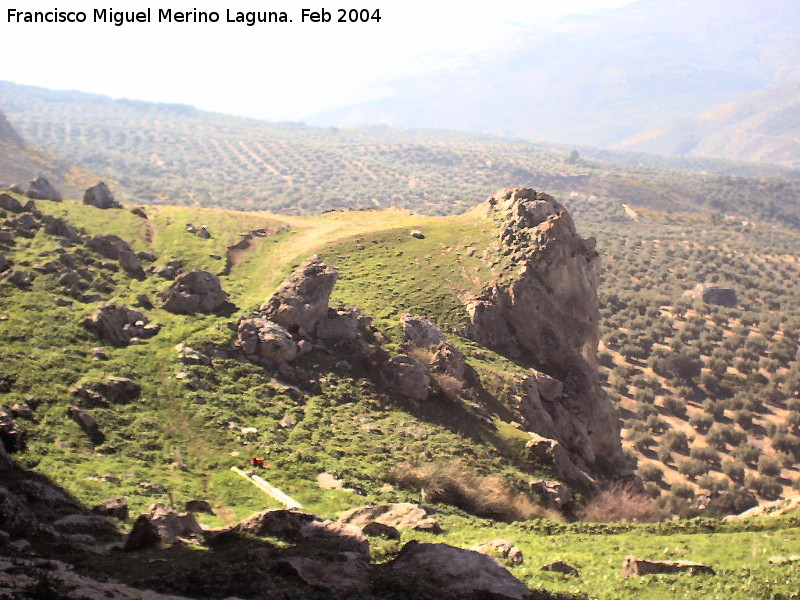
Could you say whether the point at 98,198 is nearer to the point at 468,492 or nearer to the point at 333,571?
the point at 468,492

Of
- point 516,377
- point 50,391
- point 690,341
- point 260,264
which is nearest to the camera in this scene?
point 50,391

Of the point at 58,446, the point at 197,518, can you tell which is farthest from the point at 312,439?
the point at 58,446

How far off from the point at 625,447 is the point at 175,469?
1700 inches

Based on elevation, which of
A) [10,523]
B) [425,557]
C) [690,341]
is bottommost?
[690,341]

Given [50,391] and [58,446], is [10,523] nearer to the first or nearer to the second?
[58,446]

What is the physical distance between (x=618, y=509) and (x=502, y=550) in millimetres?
13755

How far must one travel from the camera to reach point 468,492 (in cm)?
2856

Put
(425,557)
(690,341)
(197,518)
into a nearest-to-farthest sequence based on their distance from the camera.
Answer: (425,557), (197,518), (690,341)

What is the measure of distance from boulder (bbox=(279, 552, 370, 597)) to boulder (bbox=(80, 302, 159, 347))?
76.4 feet

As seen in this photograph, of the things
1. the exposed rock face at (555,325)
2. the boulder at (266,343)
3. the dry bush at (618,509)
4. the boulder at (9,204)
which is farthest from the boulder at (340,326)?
the boulder at (9,204)

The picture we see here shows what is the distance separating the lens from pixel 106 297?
4222 centimetres

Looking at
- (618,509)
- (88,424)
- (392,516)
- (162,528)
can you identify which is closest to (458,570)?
(392,516)

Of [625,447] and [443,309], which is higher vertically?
[443,309]

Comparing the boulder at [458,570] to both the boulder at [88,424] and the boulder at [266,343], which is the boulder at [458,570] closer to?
the boulder at [88,424]
